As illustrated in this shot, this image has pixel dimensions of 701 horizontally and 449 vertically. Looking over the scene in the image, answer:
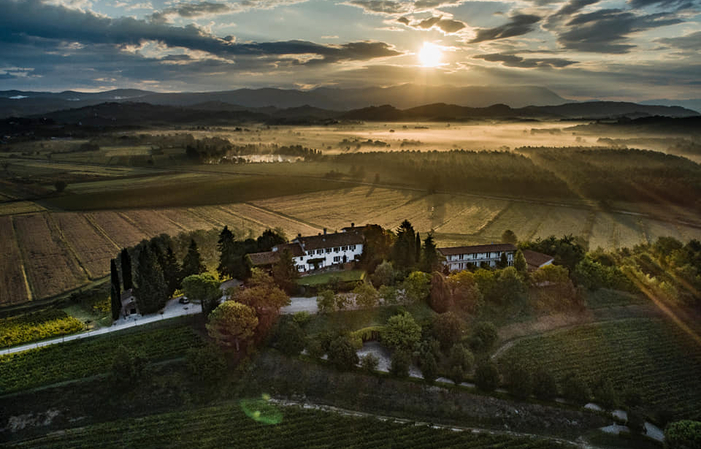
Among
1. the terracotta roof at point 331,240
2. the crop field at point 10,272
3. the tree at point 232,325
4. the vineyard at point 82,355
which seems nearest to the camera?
the vineyard at point 82,355

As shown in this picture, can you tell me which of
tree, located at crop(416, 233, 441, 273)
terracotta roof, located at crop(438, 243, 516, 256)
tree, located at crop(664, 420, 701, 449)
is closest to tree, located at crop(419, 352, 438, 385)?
tree, located at crop(664, 420, 701, 449)

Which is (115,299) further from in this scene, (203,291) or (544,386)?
(544,386)

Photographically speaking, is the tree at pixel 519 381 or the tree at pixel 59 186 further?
the tree at pixel 59 186

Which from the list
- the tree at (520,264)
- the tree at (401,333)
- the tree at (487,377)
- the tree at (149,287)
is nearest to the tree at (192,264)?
the tree at (149,287)

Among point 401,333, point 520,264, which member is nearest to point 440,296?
point 401,333

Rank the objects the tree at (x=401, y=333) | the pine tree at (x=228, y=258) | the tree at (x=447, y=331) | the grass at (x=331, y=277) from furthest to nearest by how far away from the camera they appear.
→ 1. the pine tree at (x=228, y=258)
2. the grass at (x=331, y=277)
3. the tree at (x=447, y=331)
4. the tree at (x=401, y=333)

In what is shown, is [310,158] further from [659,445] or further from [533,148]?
[659,445]

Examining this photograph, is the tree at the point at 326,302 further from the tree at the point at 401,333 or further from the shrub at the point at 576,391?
the shrub at the point at 576,391
